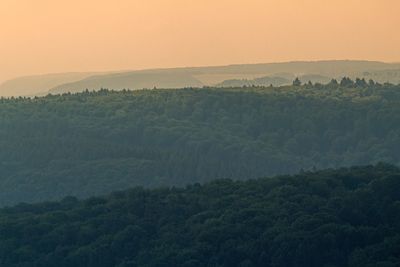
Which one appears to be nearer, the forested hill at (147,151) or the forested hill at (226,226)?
the forested hill at (226,226)

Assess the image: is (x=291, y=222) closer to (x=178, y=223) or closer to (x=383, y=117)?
(x=178, y=223)

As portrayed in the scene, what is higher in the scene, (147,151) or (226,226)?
(226,226)

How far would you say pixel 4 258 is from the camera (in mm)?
101688

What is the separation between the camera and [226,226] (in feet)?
334

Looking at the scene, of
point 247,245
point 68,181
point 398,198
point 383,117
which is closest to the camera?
point 247,245

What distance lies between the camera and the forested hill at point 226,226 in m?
95.2

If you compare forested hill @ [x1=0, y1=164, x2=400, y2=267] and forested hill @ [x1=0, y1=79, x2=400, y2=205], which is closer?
forested hill @ [x1=0, y1=164, x2=400, y2=267]

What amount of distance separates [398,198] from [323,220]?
6.14m

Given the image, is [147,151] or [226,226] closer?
[226,226]

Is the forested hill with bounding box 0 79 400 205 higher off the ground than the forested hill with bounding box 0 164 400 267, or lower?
lower

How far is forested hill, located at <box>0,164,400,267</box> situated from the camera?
95.2 meters

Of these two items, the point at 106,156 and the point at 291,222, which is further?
the point at 106,156

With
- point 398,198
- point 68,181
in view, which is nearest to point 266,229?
Answer: point 398,198

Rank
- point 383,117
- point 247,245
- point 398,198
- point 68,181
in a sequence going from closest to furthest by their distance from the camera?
point 247,245, point 398,198, point 68,181, point 383,117
